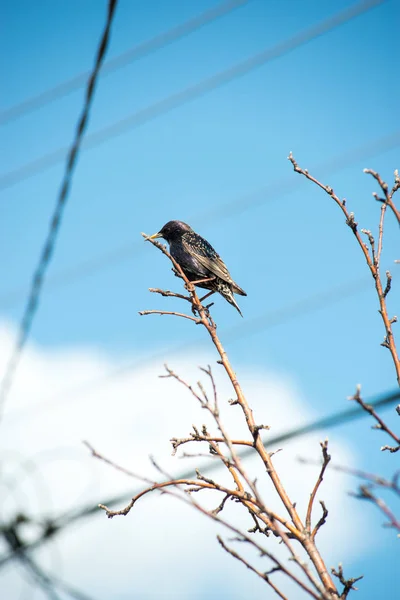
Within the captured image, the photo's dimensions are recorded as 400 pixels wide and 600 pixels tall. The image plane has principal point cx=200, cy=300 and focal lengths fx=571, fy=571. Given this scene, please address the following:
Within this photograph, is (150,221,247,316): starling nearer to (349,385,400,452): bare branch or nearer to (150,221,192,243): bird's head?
(150,221,192,243): bird's head

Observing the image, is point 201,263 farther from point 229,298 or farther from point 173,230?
point 173,230

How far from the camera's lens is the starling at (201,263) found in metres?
4.82

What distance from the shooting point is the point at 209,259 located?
5.00 meters

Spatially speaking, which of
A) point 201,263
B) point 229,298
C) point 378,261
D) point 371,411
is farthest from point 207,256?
point 371,411

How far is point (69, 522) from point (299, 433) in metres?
2.32

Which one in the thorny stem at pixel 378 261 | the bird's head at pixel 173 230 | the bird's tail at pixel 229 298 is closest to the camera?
the thorny stem at pixel 378 261

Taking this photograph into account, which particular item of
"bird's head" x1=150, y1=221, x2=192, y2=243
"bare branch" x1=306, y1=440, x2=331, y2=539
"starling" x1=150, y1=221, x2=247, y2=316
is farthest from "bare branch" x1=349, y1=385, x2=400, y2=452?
"bird's head" x1=150, y1=221, x2=192, y2=243

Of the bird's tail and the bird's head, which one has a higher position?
the bird's head

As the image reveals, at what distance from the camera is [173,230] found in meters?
5.60

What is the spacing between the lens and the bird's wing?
15.9 feet

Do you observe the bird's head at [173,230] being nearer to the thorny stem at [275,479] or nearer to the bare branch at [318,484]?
the thorny stem at [275,479]

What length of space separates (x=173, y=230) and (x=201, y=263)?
2.59ft

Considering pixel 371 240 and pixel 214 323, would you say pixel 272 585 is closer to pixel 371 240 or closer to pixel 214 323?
pixel 371 240

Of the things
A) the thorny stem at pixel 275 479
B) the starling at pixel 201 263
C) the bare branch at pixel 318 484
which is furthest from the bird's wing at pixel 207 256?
the bare branch at pixel 318 484
